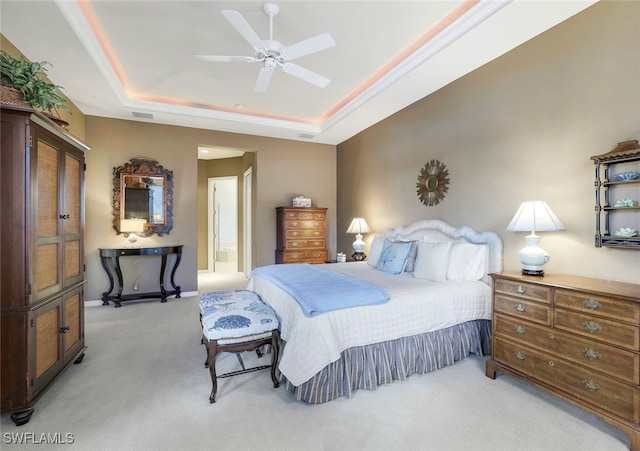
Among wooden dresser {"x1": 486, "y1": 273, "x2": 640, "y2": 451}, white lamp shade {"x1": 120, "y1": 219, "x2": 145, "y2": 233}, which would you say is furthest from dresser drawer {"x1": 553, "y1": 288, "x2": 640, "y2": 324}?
white lamp shade {"x1": 120, "y1": 219, "x2": 145, "y2": 233}

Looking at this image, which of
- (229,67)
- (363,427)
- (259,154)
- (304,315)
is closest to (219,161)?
(259,154)

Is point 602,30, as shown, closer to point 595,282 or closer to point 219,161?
point 595,282

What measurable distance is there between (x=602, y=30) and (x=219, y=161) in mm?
7055

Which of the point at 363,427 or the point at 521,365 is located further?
the point at 521,365

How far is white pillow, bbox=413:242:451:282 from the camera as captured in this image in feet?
9.98

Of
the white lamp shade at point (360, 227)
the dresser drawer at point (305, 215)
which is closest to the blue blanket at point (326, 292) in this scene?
the white lamp shade at point (360, 227)

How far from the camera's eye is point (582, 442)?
1735mm

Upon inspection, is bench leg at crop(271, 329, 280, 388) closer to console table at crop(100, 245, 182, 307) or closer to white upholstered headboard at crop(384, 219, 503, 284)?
white upholstered headboard at crop(384, 219, 503, 284)

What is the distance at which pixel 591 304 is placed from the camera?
1.86m

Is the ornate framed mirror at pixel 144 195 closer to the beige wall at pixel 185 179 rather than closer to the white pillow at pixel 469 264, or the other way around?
the beige wall at pixel 185 179

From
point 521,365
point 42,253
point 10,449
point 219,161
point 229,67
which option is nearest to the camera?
point 10,449

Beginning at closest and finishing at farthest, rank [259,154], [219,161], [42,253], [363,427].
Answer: [363,427] < [42,253] < [259,154] < [219,161]

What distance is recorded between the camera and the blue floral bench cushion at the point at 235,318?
85.1 inches

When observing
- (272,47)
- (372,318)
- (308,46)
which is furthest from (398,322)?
(272,47)
